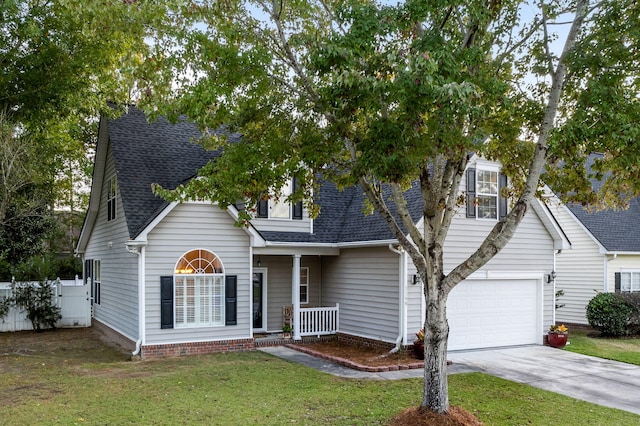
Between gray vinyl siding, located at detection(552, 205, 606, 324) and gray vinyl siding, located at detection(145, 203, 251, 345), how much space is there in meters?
12.0

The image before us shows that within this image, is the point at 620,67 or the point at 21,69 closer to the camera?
the point at 620,67

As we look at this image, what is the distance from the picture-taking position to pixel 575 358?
47.4 feet

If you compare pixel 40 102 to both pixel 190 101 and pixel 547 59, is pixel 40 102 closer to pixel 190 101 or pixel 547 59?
pixel 190 101

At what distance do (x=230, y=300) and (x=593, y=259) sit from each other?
44.8 ft

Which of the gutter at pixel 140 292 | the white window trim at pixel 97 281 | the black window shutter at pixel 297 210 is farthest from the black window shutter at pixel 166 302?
the white window trim at pixel 97 281

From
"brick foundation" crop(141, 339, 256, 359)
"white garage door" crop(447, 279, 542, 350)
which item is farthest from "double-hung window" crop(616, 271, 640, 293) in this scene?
"brick foundation" crop(141, 339, 256, 359)

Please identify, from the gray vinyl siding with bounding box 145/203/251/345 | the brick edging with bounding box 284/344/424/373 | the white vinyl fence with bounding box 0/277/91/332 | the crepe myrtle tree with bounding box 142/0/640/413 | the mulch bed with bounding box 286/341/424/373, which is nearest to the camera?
the crepe myrtle tree with bounding box 142/0/640/413

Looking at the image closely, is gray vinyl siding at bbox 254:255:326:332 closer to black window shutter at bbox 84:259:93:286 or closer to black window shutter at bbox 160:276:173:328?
black window shutter at bbox 160:276:173:328

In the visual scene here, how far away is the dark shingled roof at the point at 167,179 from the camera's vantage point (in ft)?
48.2

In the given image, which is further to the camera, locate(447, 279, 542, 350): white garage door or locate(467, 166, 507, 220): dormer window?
locate(467, 166, 507, 220): dormer window

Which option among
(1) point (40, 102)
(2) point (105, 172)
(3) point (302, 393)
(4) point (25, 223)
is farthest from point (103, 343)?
(4) point (25, 223)

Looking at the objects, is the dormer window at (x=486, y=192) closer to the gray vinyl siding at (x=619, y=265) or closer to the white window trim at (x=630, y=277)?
the gray vinyl siding at (x=619, y=265)

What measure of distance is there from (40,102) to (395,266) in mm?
10757

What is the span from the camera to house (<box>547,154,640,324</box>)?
788 inches
